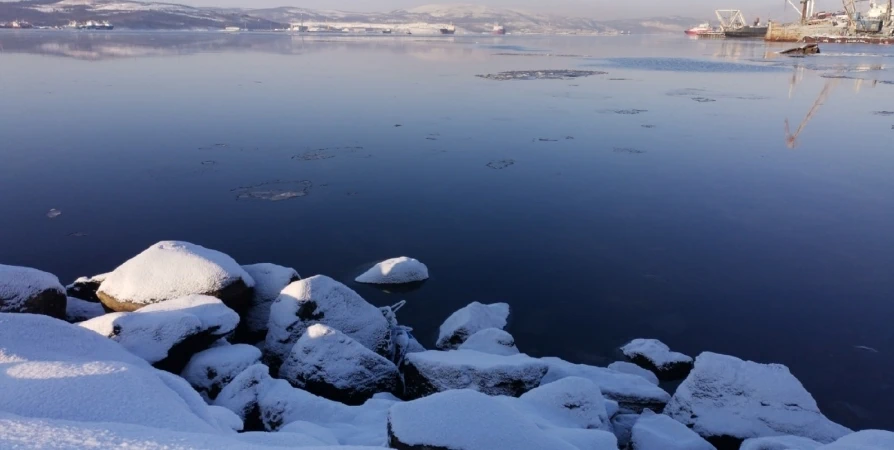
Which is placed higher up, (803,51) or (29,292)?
(803,51)

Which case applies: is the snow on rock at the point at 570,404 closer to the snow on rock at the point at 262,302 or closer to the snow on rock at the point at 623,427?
the snow on rock at the point at 623,427

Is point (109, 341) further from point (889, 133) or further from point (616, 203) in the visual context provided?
point (889, 133)

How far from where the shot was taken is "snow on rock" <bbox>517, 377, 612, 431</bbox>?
182 inches

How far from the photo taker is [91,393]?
317cm

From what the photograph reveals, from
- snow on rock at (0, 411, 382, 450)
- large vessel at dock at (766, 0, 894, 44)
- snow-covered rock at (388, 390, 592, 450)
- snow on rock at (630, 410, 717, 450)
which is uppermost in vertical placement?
large vessel at dock at (766, 0, 894, 44)

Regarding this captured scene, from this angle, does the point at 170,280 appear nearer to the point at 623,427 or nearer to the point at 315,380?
the point at 315,380

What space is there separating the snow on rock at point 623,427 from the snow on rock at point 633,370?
2.88ft

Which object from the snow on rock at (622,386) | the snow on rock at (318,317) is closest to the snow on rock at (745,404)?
the snow on rock at (622,386)

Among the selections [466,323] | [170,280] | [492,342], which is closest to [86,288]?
[170,280]

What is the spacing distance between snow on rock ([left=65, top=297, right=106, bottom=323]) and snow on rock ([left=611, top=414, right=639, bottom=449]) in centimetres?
594

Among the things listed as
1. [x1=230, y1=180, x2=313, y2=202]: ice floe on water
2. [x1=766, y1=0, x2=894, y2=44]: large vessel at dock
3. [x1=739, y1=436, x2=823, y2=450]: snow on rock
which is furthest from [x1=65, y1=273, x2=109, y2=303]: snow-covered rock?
[x1=766, y1=0, x2=894, y2=44]: large vessel at dock

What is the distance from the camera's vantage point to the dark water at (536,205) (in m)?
7.19

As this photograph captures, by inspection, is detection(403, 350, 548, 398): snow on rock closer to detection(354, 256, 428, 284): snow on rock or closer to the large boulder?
the large boulder

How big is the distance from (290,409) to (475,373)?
1660 millimetres
